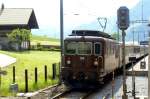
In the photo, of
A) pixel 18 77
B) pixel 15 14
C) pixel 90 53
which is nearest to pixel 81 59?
pixel 90 53

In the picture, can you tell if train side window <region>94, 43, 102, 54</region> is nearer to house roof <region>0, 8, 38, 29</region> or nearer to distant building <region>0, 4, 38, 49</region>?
distant building <region>0, 4, 38, 49</region>

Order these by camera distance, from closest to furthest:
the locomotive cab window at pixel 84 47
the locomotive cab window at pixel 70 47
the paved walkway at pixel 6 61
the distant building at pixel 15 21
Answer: the locomotive cab window at pixel 84 47
the locomotive cab window at pixel 70 47
the paved walkway at pixel 6 61
the distant building at pixel 15 21

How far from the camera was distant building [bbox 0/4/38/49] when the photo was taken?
79.8m

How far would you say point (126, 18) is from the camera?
717 inches

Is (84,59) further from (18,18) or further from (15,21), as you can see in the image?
(18,18)

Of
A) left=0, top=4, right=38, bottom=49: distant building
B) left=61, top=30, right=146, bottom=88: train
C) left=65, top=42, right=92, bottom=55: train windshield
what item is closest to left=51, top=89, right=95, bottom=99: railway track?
left=61, top=30, right=146, bottom=88: train

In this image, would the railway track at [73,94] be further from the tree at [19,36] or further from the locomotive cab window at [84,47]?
the tree at [19,36]

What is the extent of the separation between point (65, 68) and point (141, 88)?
14.6 ft

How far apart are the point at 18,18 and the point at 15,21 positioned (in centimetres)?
73

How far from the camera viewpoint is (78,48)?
92.4 ft

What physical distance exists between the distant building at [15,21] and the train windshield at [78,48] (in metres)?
48.6

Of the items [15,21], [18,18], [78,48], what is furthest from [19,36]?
[78,48]

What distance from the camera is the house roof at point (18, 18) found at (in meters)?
80.6

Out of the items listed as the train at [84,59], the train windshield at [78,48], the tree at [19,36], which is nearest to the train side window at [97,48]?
the train at [84,59]
